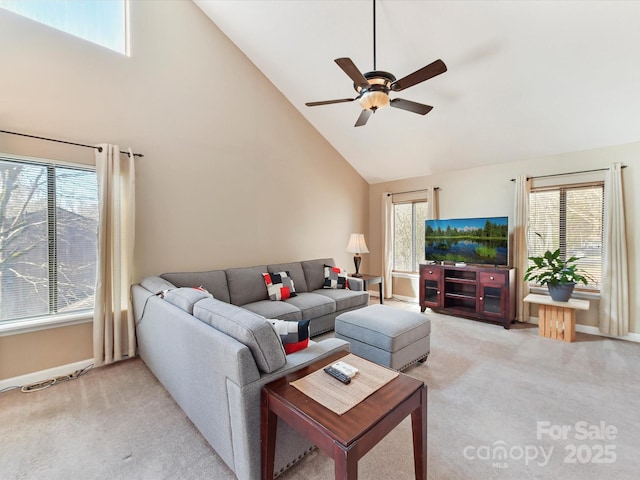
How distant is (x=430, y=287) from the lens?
4.62m

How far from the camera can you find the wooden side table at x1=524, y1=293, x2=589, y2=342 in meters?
3.35

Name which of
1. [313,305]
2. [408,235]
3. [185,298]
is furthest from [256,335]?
[408,235]

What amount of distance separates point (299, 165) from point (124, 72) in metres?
2.46

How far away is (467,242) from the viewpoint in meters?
4.30

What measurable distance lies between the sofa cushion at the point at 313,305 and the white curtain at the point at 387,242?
2.17 m

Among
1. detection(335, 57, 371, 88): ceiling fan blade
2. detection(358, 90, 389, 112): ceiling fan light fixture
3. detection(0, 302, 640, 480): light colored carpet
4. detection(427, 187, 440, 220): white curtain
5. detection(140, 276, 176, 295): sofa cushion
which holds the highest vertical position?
detection(335, 57, 371, 88): ceiling fan blade

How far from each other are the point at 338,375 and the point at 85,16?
403 cm

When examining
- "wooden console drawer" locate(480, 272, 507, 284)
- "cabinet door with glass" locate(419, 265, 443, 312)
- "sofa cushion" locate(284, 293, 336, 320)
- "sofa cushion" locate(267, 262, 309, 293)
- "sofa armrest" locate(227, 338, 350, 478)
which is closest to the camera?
"sofa armrest" locate(227, 338, 350, 478)

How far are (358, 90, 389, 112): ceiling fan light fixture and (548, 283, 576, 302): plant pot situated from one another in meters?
3.15

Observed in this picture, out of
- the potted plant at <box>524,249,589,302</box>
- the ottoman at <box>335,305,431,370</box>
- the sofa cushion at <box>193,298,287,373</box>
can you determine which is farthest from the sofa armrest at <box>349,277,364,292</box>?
the sofa cushion at <box>193,298,287,373</box>

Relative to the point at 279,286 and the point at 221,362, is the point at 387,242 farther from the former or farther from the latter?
the point at 221,362

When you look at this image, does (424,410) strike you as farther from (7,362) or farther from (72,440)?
(7,362)

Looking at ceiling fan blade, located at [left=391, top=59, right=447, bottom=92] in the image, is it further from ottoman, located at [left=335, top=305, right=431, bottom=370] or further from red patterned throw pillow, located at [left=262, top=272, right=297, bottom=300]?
red patterned throw pillow, located at [left=262, top=272, right=297, bottom=300]

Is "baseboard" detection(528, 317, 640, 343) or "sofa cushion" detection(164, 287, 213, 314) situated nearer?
"sofa cushion" detection(164, 287, 213, 314)
